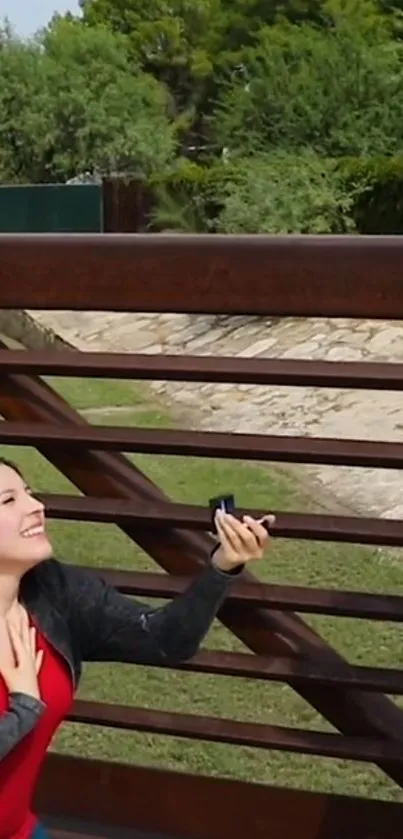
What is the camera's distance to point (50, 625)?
6.64ft

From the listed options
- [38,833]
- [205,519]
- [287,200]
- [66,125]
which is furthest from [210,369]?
[66,125]

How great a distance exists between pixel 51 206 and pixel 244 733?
18858mm

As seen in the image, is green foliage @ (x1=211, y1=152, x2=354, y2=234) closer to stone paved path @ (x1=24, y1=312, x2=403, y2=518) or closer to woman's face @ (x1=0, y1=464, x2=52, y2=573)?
stone paved path @ (x1=24, y1=312, x2=403, y2=518)

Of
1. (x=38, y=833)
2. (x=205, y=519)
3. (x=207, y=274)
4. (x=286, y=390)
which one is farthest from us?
(x=286, y=390)

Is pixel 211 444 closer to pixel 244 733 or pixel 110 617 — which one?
pixel 110 617

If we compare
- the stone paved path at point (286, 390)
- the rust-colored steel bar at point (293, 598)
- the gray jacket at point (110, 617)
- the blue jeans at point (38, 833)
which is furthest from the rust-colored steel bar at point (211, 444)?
the stone paved path at point (286, 390)

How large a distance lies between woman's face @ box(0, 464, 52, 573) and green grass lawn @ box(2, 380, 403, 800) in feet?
7.08

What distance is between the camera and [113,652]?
2.10 metres

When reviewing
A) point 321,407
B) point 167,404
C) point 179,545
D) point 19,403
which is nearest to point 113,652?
point 179,545

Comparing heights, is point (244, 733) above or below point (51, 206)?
above

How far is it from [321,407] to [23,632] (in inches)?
333

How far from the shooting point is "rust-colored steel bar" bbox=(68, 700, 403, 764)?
7.86 ft

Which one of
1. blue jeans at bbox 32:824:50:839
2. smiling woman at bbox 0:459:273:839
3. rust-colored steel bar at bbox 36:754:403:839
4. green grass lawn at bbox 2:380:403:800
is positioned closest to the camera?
smiling woman at bbox 0:459:273:839

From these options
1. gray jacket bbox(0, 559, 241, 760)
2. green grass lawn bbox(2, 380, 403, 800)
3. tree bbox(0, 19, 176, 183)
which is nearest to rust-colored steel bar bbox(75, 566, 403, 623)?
gray jacket bbox(0, 559, 241, 760)
